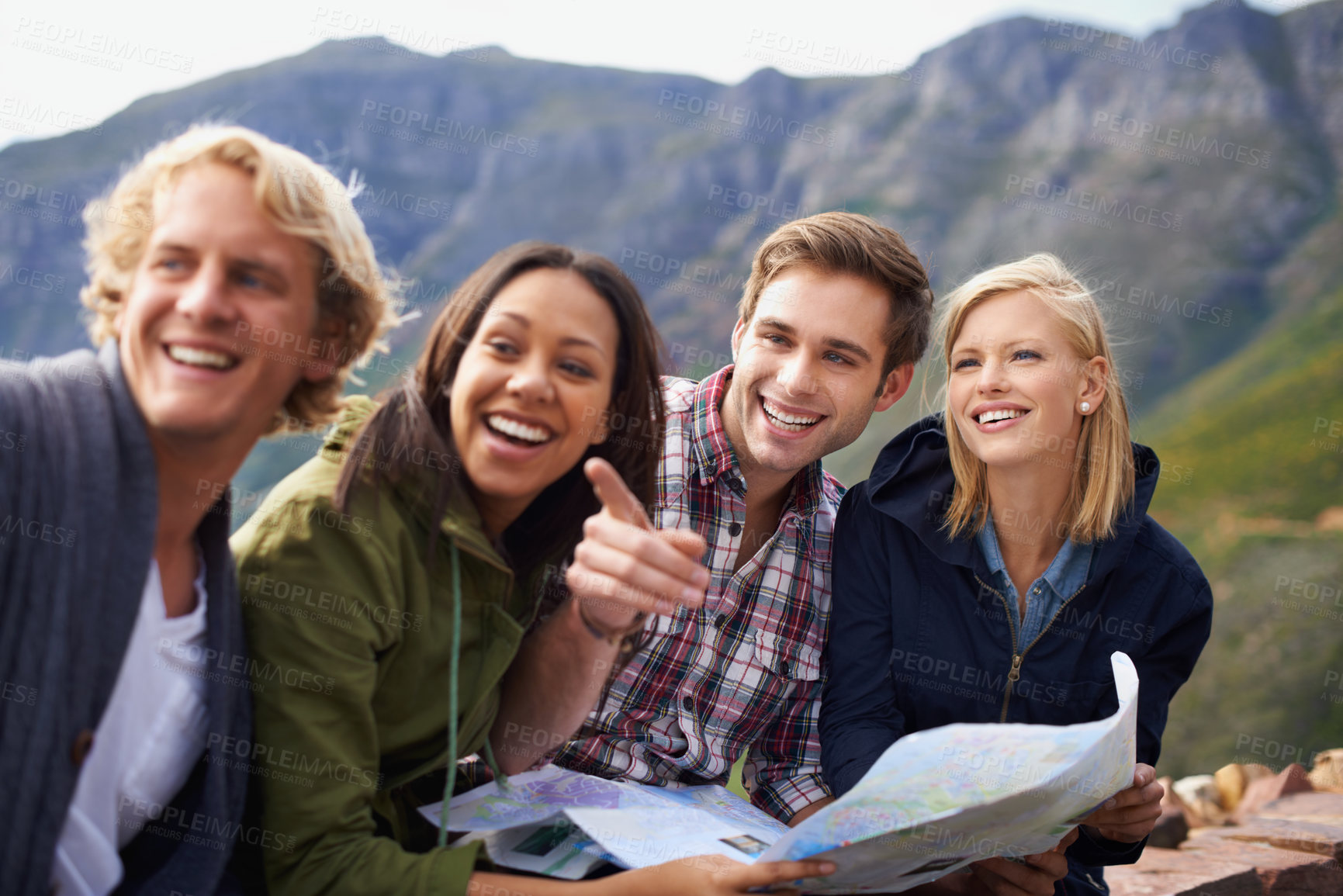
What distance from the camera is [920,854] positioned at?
2037 mm

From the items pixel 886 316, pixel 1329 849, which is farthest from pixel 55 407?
pixel 1329 849

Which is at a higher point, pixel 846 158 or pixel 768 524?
pixel 846 158

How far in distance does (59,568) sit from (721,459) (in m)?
1.85

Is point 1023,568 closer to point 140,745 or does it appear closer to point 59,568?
point 140,745

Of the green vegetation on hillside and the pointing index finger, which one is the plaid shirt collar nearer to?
the pointing index finger

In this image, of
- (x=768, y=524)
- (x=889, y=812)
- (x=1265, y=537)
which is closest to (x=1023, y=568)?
(x=768, y=524)

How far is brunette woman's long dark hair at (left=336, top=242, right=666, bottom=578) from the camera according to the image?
6.42 feet

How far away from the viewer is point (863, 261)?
298 centimetres

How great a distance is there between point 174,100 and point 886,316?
7658 centimetres

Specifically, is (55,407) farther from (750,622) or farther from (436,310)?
(750,622)

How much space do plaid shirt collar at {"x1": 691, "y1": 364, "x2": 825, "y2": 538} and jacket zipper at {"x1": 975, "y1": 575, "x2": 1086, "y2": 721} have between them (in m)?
0.56

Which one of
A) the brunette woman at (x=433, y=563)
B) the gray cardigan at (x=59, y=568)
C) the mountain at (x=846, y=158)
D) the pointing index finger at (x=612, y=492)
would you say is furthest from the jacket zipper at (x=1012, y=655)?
the mountain at (x=846, y=158)

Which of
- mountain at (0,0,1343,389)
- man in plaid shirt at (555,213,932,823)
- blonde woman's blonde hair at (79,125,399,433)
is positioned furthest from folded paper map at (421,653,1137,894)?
mountain at (0,0,1343,389)

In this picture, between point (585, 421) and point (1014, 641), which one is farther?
point (1014, 641)
